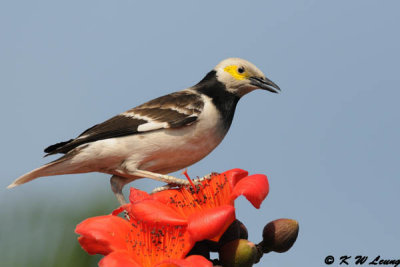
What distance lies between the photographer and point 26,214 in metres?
7.92

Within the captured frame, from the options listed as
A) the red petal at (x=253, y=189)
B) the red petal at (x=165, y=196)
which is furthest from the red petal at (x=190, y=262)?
the red petal at (x=165, y=196)

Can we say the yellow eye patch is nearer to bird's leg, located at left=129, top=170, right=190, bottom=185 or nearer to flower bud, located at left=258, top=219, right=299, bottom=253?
bird's leg, located at left=129, top=170, right=190, bottom=185

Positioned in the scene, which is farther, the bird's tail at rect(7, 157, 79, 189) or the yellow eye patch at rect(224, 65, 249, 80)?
the yellow eye patch at rect(224, 65, 249, 80)

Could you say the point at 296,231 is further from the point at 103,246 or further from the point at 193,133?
the point at 193,133

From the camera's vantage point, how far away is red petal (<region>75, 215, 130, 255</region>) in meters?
3.01

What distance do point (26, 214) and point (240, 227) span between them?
219 inches

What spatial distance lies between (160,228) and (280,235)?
685 millimetres

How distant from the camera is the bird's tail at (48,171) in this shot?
4926 millimetres

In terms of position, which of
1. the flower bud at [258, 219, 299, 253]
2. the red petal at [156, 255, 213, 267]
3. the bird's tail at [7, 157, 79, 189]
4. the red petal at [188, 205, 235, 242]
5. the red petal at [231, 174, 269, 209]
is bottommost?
the flower bud at [258, 219, 299, 253]

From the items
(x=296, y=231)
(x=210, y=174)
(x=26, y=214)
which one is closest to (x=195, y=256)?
(x=296, y=231)

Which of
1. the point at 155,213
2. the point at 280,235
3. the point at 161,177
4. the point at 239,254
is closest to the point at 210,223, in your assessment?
the point at 239,254

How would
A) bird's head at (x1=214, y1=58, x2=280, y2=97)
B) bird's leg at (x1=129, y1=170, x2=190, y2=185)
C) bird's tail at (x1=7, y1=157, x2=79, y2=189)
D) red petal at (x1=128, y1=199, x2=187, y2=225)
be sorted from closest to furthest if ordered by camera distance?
red petal at (x1=128, y1=199, x2=187, y2=225)
bird's leg at (x1=129, y1=170, x2=190, y2=185)
bird's tail at (x1=7, y1=157, x2=79, y2=189)
bird's head at (x1=214, y1=58, x2=280, y2=97)

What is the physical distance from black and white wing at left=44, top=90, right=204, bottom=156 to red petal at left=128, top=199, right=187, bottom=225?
213 cm

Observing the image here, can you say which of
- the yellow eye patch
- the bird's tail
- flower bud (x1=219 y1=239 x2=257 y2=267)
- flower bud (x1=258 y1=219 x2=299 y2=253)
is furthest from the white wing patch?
flower bud (x1=219 y1=239 x2=257 y2=267)
